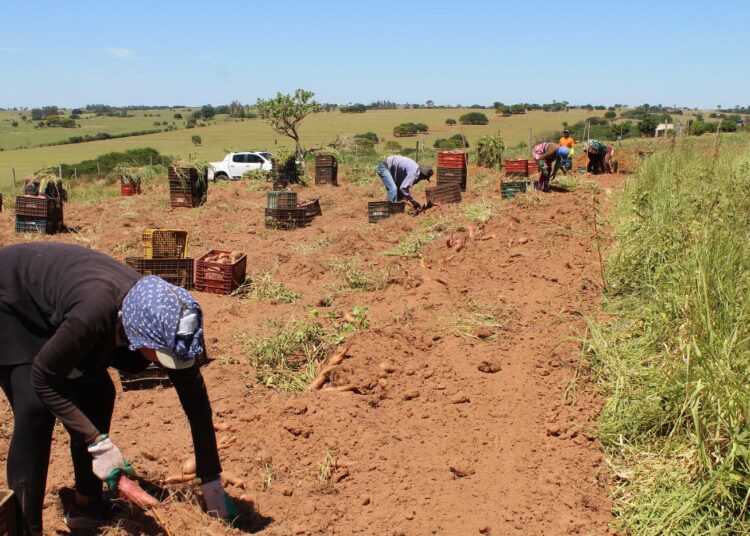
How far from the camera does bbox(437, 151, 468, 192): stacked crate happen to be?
1502 centimetres

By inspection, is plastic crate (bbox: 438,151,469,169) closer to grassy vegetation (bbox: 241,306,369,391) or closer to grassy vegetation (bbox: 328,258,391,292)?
grassy vegetation (bbox: 328,258,391,292)

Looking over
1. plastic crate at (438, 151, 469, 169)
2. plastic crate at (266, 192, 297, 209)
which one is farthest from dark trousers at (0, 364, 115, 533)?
plastic crate at (438, 151, 469, 169)

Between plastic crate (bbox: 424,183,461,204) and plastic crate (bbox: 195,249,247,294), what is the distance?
5.55 meters

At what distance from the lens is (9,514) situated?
244cm

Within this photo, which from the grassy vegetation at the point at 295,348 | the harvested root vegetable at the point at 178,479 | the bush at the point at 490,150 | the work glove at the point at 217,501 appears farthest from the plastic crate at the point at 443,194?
the work glove at the point at 217,501

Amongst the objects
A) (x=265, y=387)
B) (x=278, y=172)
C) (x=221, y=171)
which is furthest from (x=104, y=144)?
(x=265, y=387)

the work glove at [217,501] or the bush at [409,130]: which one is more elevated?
the bush at [409,130]

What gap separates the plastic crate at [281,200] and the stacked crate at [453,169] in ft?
12.6

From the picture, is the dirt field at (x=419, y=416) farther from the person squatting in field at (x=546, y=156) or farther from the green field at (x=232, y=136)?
the green field at (x=232, y=136)

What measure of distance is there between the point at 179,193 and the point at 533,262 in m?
10.5

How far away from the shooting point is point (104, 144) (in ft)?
196

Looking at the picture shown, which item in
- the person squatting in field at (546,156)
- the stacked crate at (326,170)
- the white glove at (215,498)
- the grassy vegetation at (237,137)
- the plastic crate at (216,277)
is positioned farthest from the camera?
the grassy vegetation at (237,137)

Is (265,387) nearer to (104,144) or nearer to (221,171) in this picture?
(221,171)

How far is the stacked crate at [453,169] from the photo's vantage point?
15016mm
